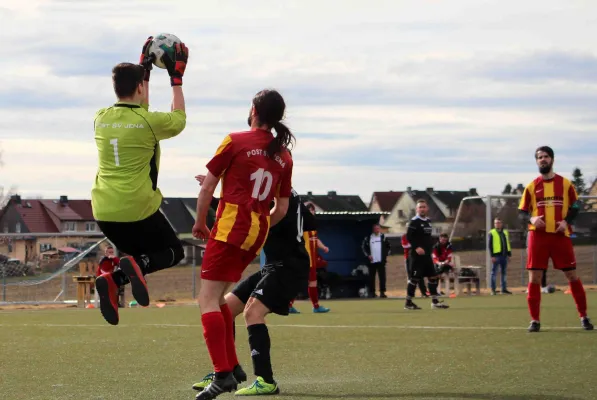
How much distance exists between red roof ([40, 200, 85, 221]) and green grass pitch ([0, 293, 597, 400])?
10768 cm

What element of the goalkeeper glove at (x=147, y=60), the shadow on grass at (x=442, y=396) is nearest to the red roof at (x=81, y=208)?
the goalkeeper glove at (x=147, y=60)

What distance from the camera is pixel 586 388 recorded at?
772 centimetres

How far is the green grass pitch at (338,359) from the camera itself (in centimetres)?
788

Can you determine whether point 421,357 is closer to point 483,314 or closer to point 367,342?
point 367,342

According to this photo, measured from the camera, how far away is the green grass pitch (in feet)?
25.8

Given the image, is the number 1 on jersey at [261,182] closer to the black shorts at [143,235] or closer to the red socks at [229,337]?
the black shorts at [143,235]

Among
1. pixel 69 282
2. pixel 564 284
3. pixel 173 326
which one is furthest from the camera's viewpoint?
pixel 564 284

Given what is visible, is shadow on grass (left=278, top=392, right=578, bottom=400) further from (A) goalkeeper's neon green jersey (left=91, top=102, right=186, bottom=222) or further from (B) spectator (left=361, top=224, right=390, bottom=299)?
(B) spectator (left=361, top=224, right=390, bottom=299)

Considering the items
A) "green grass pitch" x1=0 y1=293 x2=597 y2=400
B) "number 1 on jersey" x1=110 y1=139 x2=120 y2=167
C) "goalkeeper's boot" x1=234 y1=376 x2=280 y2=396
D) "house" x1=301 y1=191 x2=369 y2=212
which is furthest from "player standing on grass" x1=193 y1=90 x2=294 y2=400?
"house" x1=301 y1=191 x2=369 y2=212

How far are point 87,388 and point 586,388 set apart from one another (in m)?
3.54

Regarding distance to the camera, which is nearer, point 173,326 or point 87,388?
point 87,388

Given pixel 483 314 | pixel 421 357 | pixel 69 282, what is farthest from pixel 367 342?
pixel 69 282

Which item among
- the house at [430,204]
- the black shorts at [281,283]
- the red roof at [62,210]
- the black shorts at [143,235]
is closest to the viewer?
the black shorts at [143,235]

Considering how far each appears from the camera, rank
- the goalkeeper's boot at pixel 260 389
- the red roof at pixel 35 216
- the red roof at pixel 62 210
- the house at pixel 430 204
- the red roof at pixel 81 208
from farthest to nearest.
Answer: the red roof at pixel 81 208 → the red roof at pixel 62 210 → the red roof at pixel 35 216 → the house at pixel 430 204 → the goalkeeper's boot at pixel 260 389
